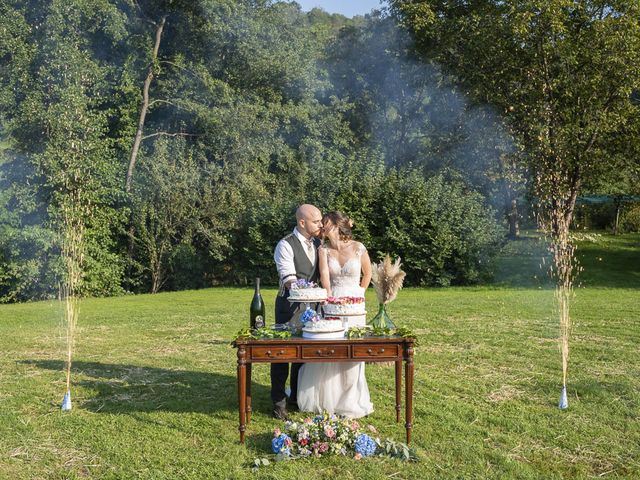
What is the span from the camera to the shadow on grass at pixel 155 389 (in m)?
6.68

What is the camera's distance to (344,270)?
6715 mm

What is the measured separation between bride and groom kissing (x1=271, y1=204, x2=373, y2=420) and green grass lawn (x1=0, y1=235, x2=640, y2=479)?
24 centimetres

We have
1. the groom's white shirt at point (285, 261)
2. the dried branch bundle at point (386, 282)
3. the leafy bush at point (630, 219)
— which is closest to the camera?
the groom's white shirt at point (285, 261)

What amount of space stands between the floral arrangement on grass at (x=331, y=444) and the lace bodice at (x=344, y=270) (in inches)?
66.6

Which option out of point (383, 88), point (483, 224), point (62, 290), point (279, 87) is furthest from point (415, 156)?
point (62, 290)

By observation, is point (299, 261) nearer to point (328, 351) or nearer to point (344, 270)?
point (344, 270)

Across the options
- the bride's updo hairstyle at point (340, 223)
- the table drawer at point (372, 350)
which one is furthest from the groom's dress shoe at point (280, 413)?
the bride's updo hairstyle at point (340, 223)

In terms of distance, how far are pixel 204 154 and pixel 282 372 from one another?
1682 centimetres

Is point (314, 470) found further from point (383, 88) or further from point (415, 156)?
point (383, 88)

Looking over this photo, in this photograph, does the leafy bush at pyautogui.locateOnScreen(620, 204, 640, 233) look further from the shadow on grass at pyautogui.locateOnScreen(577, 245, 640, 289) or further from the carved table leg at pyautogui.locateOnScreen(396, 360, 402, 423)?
the carved table leg at pyautogui.locateOnScreen(396, 360, 402, 423)

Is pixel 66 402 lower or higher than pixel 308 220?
lower

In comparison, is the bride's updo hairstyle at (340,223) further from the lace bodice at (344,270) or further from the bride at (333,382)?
the lace bodice at (344,270)

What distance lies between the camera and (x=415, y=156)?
26875 mm

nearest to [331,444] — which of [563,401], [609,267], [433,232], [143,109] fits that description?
[563,401]
